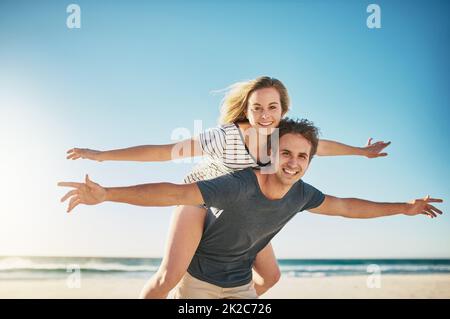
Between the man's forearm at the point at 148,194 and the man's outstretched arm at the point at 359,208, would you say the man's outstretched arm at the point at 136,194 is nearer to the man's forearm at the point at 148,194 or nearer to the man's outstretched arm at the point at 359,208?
the man's forearm at the point at 148,194

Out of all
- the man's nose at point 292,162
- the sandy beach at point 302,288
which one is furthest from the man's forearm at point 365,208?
the sandy beach at point 302,288

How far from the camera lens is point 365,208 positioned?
4.26m

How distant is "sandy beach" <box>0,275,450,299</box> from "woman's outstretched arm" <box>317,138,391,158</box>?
25.3 feet

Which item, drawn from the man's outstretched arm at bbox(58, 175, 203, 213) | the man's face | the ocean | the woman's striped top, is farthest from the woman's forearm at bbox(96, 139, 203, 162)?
the ocean

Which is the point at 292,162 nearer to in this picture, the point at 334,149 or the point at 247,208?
the point at 247,208

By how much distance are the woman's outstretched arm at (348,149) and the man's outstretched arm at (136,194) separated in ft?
6.55

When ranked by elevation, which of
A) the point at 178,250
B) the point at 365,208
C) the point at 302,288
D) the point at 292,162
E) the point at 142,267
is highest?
the point at 292,162

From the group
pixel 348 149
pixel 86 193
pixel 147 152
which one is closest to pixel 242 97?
pixel 147 152

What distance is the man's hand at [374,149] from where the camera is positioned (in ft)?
17.7

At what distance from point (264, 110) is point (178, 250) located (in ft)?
4.81
